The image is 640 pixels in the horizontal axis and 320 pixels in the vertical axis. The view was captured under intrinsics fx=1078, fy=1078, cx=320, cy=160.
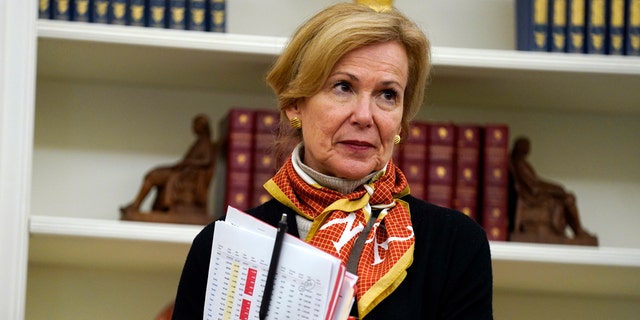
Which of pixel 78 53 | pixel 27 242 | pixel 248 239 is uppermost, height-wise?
pixel 78 53

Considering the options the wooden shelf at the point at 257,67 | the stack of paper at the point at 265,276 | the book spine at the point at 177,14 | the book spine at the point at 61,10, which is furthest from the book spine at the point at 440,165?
the stack of paper at the point at 265,276

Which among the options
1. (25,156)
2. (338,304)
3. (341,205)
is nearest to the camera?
(338,304)

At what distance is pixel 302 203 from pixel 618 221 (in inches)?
58.1

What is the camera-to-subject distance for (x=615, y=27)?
246 centimetres

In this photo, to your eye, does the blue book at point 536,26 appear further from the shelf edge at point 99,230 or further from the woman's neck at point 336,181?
the woman's neck at point 336,181

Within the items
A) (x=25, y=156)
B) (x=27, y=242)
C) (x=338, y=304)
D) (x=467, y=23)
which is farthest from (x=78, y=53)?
(x=338, y=304)

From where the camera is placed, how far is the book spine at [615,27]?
245 cm

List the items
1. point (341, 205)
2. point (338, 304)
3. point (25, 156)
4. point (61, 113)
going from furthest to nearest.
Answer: point (61, 113), point (25, 156), point (341, 205), point (338, 304)

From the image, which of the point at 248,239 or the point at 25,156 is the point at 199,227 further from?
the point at 248,239

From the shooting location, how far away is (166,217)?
241cm

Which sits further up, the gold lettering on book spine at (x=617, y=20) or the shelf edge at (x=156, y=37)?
the gold lettering on book spine at (x=617, y=20)

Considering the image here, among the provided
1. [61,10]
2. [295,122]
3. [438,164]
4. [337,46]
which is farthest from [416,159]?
[337,46]

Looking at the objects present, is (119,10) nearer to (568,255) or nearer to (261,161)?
(261,161)

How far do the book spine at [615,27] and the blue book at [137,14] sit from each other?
3.44 ft
